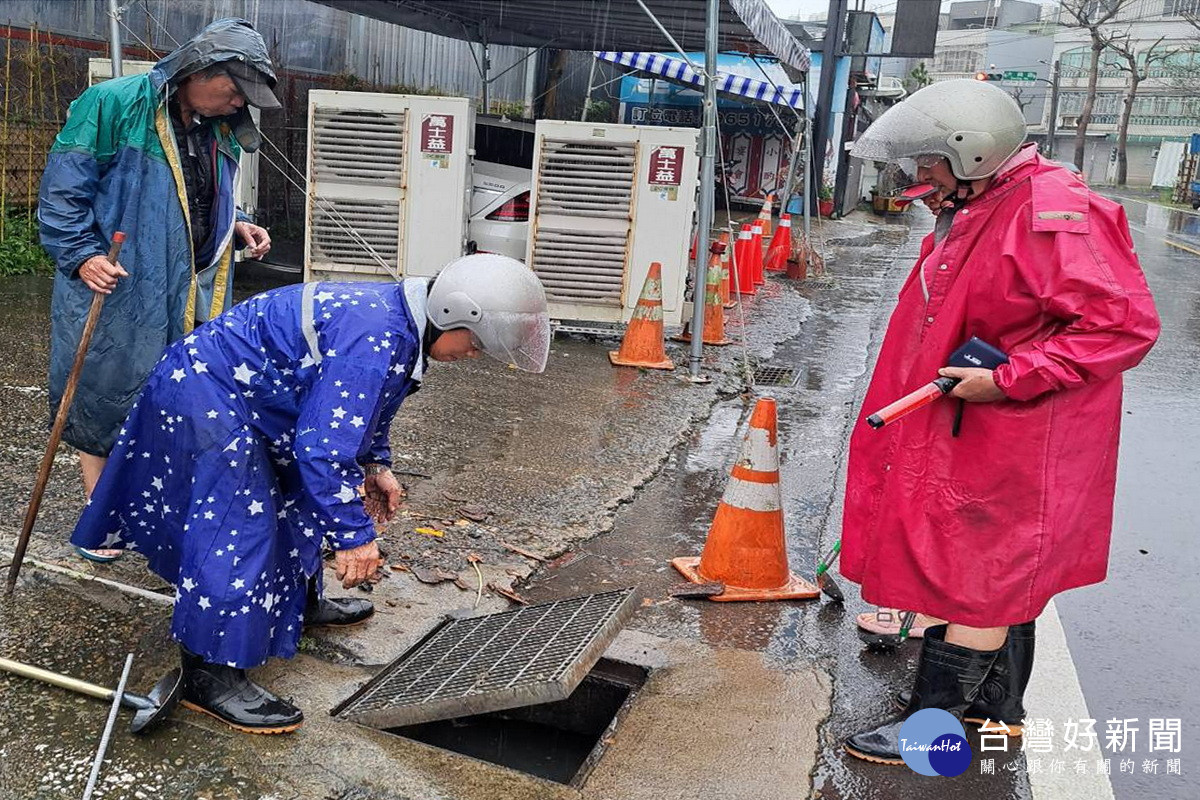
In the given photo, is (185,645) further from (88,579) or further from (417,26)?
(417,26)

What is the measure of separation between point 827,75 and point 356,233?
17404 millimetres

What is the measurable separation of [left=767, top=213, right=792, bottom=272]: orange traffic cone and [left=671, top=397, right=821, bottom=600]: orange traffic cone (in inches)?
407

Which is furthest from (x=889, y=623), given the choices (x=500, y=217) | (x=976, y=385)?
(x=500, y=217)

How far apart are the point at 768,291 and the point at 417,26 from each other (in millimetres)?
5030

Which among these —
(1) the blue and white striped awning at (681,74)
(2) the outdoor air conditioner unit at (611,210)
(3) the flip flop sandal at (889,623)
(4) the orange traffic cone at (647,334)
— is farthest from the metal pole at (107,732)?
(1) the blue and white striped awning at (681,74)

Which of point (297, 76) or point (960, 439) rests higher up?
point (297, 76)

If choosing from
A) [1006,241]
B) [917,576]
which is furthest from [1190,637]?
[1006,241]

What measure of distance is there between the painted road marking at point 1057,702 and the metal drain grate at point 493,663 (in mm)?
1289

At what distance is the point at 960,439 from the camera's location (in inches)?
113

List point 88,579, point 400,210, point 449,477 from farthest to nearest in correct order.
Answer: point 400,210 → point 449,477 → point 88,579

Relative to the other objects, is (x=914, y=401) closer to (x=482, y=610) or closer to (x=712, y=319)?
(x=482, y=610)

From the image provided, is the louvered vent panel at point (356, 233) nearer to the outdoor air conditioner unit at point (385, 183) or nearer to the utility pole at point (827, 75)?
the outdoor air conditioner unit at point (385, 183)

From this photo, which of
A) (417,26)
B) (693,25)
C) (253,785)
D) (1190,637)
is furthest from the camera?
(417,26)

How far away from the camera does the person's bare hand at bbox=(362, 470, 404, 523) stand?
3.07 m
